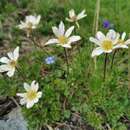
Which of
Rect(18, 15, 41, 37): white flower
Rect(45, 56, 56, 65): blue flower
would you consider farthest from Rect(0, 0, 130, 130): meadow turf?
Rect(18, 15, 41, 37): white flower

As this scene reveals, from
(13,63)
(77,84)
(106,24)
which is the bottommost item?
(77,84)

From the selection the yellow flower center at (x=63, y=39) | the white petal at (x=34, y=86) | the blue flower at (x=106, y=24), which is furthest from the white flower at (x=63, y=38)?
the blue flower at (x=106, y=24)

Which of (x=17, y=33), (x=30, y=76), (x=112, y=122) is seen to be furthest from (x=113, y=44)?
(x=17, y=33)

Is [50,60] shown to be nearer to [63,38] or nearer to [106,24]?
[63,38]

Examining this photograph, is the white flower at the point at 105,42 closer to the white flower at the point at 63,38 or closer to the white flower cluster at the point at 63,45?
the white flower cluster at the point at 63,45

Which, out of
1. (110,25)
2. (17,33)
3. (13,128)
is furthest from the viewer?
(17,33)

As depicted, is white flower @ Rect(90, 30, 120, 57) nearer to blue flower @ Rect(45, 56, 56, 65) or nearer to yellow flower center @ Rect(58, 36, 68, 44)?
yellow flower center @ Rect(58, 36, 68, 44)

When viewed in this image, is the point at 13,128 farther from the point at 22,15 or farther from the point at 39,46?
the point at 22,15

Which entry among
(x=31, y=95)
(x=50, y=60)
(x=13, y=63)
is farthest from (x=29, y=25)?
(x=31, y=95)
